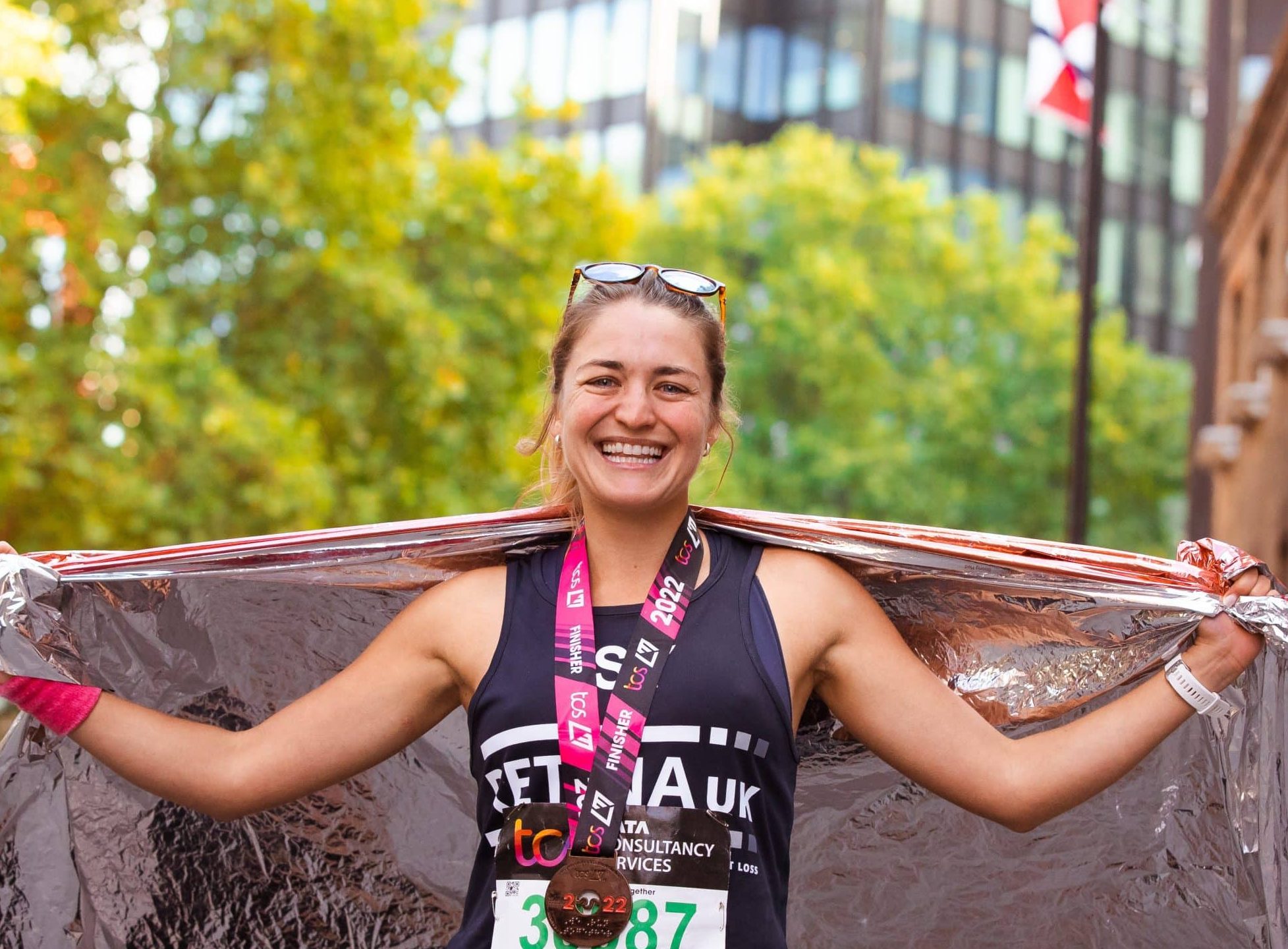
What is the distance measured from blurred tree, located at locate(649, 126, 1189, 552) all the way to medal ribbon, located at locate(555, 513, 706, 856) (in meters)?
29.5

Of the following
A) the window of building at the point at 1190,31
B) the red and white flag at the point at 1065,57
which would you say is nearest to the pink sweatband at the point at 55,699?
the red and white flag at the point at 1065,57

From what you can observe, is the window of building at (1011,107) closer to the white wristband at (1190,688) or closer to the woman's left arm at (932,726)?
the white wristband at (1190,688)

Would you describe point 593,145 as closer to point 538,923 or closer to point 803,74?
point 803,74

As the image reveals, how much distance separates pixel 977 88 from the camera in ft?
158

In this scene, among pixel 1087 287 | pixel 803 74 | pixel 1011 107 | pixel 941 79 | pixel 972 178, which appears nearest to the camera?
pixel 1087 287

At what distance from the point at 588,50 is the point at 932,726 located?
4976 cm

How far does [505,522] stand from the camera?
129 inches

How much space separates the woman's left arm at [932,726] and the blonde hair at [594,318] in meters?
0.34

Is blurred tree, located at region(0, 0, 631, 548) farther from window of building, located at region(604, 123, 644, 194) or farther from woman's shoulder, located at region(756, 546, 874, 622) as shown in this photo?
window of building, located at region(604, 123, 644, 194)

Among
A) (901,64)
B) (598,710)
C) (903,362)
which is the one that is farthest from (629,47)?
(598,710)

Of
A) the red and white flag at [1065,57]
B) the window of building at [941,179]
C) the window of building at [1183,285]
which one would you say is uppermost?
the window of building at [941,179]

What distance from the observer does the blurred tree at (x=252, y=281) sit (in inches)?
556

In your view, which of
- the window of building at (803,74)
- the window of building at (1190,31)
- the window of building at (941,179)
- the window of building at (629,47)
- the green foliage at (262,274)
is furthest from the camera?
the window of building at (803,74)

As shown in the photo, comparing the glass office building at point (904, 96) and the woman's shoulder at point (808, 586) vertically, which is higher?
the glass office building at point (904, 96)
